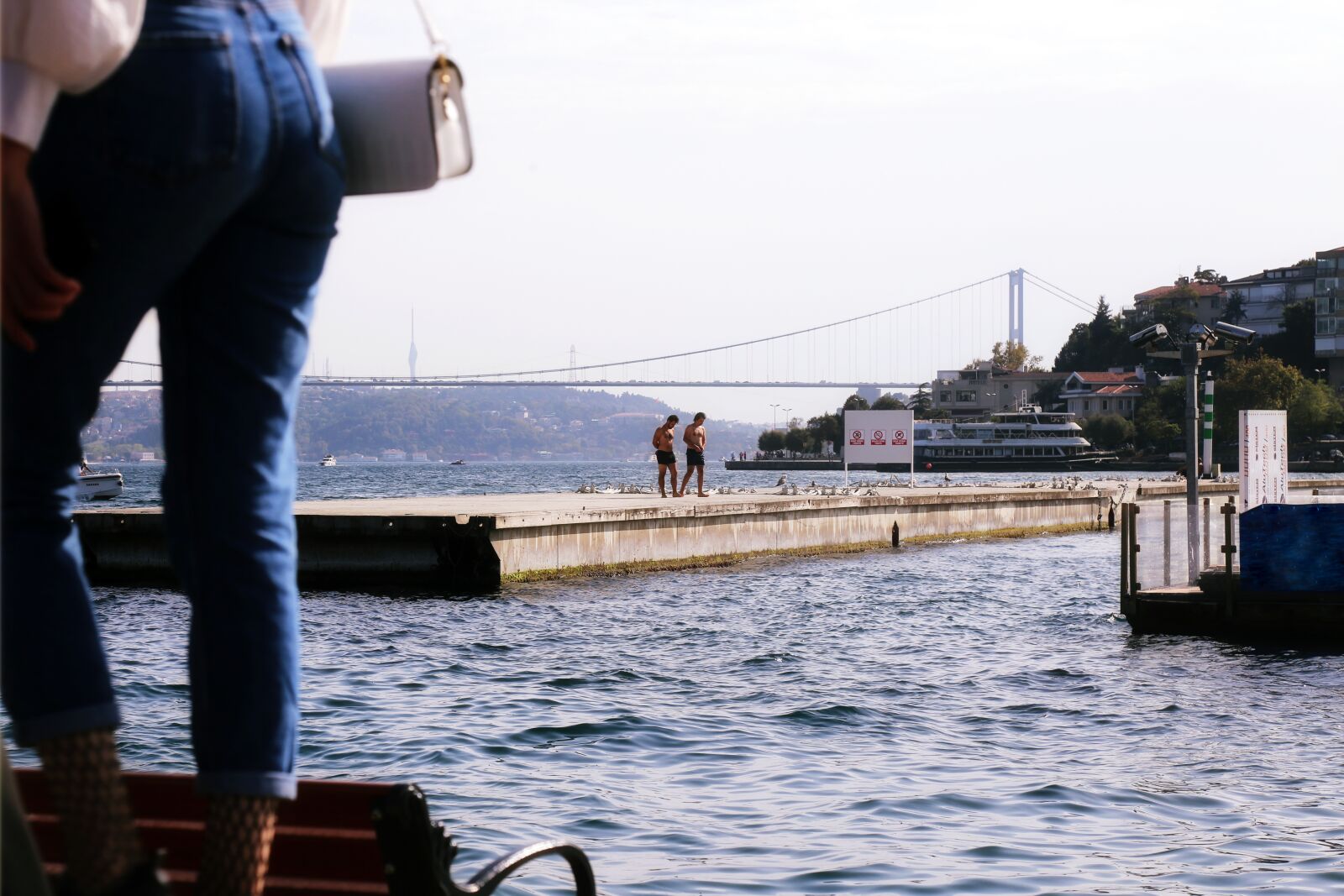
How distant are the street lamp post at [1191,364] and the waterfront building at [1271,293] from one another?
130 m

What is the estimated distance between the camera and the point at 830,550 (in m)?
30.5

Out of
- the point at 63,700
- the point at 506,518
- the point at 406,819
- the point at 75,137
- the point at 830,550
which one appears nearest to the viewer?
the point at 75,137

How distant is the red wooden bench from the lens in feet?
6.42

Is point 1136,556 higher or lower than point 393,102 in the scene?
lower

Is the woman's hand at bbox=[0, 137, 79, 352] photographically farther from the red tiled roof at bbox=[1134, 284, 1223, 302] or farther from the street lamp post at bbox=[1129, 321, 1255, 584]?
the red tiled roof at bbox=[1134, 284, 1223, 302]

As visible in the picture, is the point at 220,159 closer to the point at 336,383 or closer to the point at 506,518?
the point at 506,518

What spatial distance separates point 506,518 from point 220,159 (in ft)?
62.4

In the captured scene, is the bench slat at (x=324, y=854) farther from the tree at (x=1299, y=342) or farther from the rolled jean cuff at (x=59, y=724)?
the tree at (x=1299, y=342)

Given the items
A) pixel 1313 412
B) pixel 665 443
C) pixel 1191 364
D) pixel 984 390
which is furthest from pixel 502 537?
pixel 984 390

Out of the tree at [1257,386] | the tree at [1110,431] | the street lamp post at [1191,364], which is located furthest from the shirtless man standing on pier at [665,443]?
the tree at [1110,431]

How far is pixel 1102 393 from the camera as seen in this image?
15062cm

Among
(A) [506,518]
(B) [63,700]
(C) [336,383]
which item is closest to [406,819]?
(B) [63,700]

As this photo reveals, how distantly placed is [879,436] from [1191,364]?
68.0ft

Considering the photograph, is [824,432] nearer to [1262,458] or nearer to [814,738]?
[1262,458]
